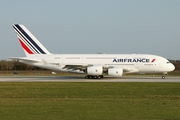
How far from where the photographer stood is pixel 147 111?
48.5ft

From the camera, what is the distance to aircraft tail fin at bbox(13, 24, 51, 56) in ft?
163

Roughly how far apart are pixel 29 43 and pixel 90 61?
9.58m

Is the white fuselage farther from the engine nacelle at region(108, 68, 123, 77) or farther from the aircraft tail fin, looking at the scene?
the engine nacelle at region(108, 68, 123, 77)

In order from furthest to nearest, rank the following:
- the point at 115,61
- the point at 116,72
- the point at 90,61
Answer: the point at 90,61 → the point at 115,61 → the point at 116,72

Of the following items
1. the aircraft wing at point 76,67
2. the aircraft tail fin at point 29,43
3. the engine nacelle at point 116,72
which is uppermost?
the aircraft tail fin at point 29,43

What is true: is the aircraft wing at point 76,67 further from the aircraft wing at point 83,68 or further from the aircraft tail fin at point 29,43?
the aircraft tail fin at point 29,43

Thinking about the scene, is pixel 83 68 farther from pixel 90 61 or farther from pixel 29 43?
pixel 29 43

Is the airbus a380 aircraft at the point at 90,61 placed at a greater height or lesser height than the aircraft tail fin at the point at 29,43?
lesser

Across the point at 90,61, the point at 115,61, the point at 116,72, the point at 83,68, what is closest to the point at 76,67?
the point at 83,68

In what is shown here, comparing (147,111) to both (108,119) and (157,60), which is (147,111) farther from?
(157,60)

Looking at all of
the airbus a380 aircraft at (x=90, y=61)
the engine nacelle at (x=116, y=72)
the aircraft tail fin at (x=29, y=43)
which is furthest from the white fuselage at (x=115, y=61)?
the engine nacelle at (x=116, y=72)

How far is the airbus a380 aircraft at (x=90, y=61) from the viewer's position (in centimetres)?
4716

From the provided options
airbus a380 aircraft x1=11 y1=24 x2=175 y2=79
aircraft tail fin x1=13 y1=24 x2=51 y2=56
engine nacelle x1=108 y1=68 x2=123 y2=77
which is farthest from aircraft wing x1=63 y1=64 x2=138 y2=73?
aircraft tail fin x1=13 y1=24 x2=51 y2=56

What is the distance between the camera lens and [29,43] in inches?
1966
